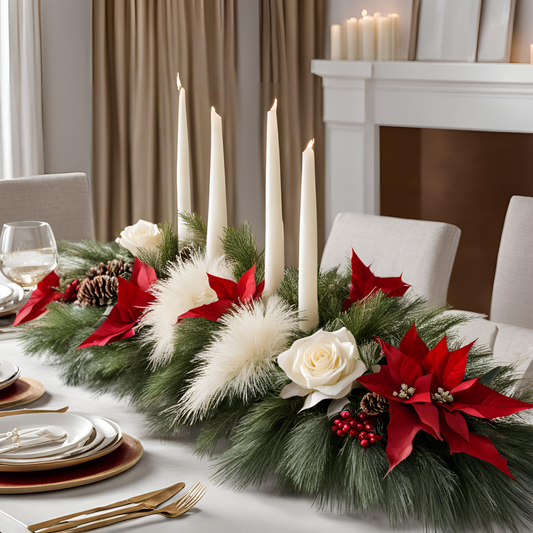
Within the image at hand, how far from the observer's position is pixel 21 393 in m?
1.14

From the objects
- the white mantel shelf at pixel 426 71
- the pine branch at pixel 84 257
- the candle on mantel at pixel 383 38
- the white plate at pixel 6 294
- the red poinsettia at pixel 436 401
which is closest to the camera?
the red poinsettia at pixel 436 401

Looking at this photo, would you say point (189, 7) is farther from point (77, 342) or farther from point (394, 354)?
point (394, 354)

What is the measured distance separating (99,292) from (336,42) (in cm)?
290

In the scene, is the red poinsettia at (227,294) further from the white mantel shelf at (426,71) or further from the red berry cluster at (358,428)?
the white mantel shelf at (426,71)

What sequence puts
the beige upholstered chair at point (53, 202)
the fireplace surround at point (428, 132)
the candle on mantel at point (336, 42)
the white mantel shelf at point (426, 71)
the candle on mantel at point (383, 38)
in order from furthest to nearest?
the candle on mantel at point (336, 42), the candle on mantel at point (383, 38), the fireplace surround at point (428, 132), the white mantel shelf at point (426, 71), the beige upholstered chair at point (53, 202)

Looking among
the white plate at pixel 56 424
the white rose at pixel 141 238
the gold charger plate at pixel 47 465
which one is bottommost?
the gold charger plate at pixel 47 465

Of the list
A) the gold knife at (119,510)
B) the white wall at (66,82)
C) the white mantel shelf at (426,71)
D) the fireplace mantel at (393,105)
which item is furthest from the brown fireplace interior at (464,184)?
the gold knife at (119,510)

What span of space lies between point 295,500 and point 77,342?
489mm

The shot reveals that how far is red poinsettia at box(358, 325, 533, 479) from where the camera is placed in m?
0.73

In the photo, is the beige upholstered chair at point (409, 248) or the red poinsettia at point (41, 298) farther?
the beige upholstered chair at point (409, 248)

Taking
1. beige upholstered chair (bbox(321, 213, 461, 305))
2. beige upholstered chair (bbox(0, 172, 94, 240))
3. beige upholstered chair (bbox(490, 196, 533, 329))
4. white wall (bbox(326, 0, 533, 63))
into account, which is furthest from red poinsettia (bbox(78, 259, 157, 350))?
white wall (bbox(326, 0, 533, 63))

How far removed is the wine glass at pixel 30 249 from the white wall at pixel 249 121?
2.77 metres

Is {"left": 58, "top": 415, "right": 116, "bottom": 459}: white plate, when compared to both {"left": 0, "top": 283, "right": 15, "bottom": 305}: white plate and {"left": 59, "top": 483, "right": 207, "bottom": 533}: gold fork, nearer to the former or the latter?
{"left": 59, "top": 483, "right": 207, "bottom": 533}: gold fork

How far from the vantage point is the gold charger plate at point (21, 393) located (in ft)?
3.66
